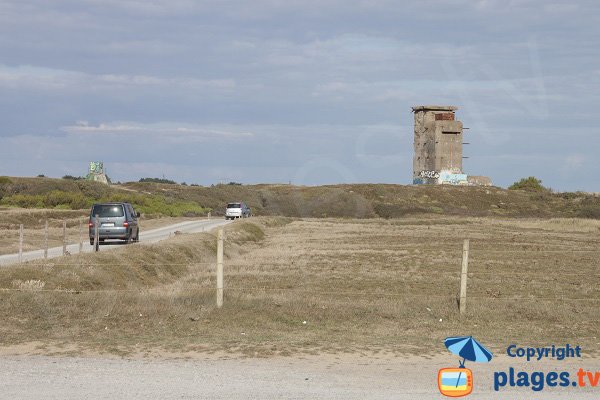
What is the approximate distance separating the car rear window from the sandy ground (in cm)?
2333

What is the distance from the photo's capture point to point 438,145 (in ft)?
456

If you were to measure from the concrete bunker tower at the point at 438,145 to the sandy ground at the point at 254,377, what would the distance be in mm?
128125

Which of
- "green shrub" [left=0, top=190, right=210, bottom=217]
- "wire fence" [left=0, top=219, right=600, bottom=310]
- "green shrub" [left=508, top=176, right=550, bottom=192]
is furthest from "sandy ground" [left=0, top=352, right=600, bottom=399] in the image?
"green shrub" [left=508, top=176, right=550, bottom=192]

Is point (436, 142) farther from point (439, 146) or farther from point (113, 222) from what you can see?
point (113, 222)

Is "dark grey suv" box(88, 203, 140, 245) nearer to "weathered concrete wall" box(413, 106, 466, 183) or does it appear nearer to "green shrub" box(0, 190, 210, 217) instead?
"green shrub" box(0, 190, 210, 217)

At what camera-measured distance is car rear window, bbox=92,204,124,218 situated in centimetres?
3603

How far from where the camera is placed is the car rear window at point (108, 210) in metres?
36.0

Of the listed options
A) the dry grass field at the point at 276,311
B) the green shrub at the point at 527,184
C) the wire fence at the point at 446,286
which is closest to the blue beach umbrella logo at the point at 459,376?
the dry grass field at the point at 276,311

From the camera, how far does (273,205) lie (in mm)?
110375

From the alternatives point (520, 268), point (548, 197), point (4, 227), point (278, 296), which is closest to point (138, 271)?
point (278, 296)

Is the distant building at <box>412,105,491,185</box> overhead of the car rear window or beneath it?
overhead

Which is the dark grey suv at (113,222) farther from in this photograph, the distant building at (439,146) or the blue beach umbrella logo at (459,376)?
the distant building at (439,146)

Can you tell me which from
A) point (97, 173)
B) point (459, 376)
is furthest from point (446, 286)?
point (97, 173)

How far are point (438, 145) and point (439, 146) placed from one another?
0.76ft
